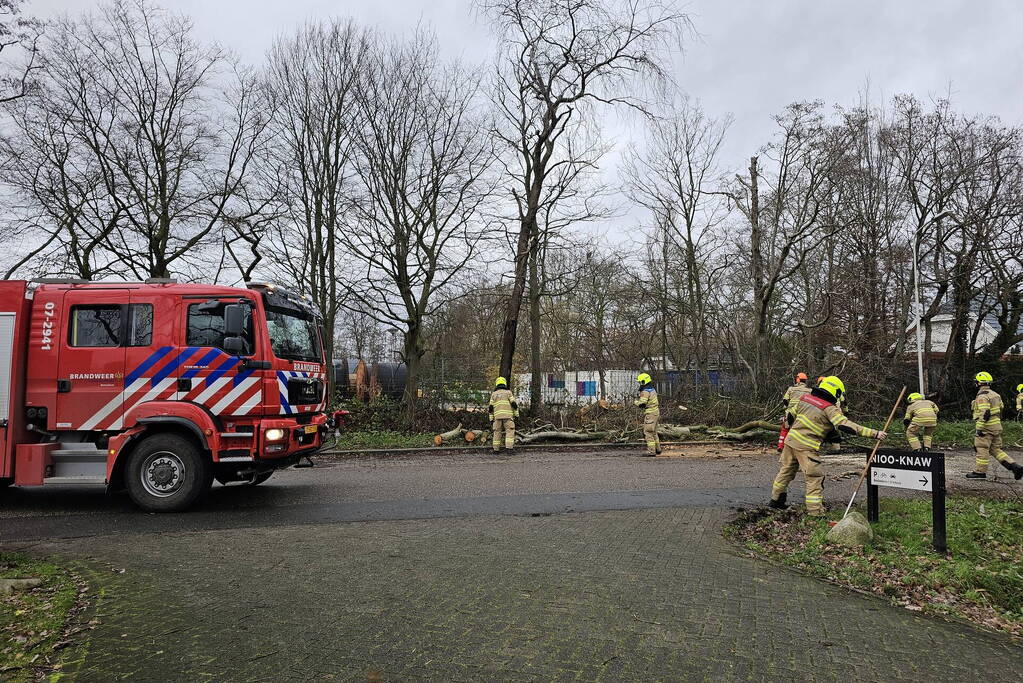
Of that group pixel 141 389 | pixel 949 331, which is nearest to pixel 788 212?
pixel 949 331

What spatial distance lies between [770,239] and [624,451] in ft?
39.2

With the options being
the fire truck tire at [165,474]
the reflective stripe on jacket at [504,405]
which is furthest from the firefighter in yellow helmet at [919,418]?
the fire truck tire at [165,474]

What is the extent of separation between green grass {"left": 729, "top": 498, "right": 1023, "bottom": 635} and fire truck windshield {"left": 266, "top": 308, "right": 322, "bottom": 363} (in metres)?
5.99

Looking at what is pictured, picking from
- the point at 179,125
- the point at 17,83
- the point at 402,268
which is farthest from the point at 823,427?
the point at 179,125

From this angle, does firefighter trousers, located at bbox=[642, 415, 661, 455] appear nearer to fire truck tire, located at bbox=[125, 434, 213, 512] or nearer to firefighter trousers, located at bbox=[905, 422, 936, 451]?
firefighter trousers, located at bbox=[905, 422, 936, 451]

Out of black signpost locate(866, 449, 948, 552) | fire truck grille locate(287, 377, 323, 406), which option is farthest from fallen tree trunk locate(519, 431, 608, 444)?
black signpost locate(866, 449, 948, 552)

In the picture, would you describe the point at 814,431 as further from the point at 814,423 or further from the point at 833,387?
the point at 833,387

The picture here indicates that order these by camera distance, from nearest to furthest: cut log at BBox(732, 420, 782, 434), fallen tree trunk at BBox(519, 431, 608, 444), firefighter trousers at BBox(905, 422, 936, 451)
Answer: firefighter trousers at BBox(905, 422, 936, 451), fallen tree trunk at BBox(519, 431, 608, 444), cut log at BBox(732, 420, 782, 434)

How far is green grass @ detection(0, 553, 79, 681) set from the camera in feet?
12.4

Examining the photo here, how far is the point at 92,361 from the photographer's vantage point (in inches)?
328

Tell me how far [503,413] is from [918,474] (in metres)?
10.0

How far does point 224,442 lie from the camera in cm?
823

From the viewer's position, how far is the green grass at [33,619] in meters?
3.77

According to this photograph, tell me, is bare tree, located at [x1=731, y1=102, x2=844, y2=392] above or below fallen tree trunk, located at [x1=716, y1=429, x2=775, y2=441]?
above
